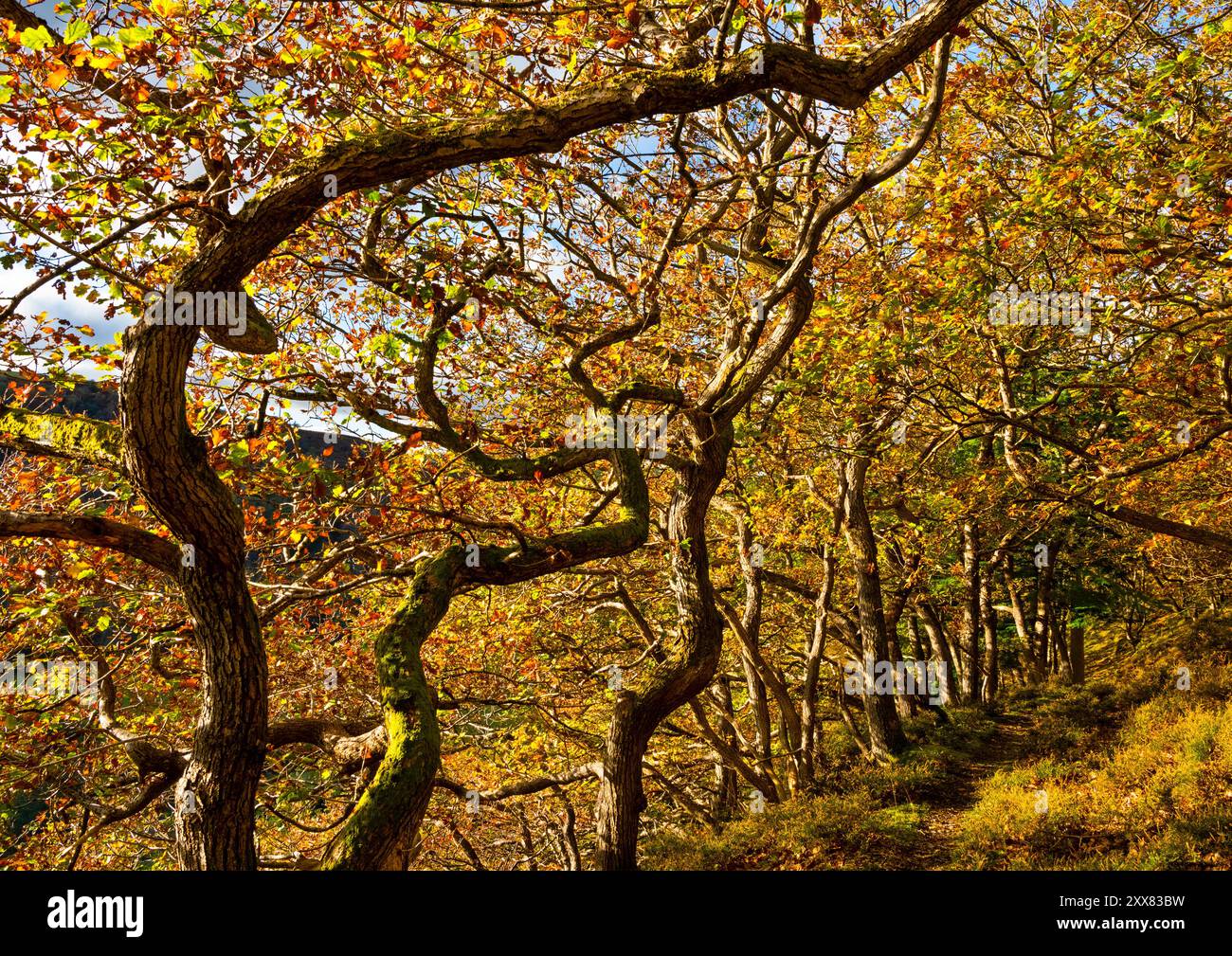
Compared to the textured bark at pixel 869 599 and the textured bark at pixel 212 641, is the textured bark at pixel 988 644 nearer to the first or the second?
the textured bark at pixel 869 599

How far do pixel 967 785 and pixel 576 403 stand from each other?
30.4 feet

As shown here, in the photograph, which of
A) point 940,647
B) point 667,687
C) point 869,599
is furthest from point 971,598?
point 667,687

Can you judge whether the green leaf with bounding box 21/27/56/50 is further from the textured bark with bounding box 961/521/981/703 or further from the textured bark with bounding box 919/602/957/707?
the textured bark with bounding box 919/602/957/707

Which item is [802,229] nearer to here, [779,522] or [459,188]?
[459,188]

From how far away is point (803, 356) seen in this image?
1117cm

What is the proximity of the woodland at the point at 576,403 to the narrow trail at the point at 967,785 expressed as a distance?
11 cm

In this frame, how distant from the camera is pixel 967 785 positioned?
13695 millimetres

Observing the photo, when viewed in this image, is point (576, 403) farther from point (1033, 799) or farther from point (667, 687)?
point (1033, 799)

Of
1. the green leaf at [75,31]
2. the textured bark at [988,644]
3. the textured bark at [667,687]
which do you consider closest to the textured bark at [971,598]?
the textured bark at [988,644]

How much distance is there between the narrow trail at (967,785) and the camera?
1030cm

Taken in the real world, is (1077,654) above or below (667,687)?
below

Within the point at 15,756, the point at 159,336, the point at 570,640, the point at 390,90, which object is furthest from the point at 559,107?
the point at 570,640

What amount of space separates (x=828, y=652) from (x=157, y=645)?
786 inches

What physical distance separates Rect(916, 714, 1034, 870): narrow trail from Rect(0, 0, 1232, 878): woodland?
0.37ft
